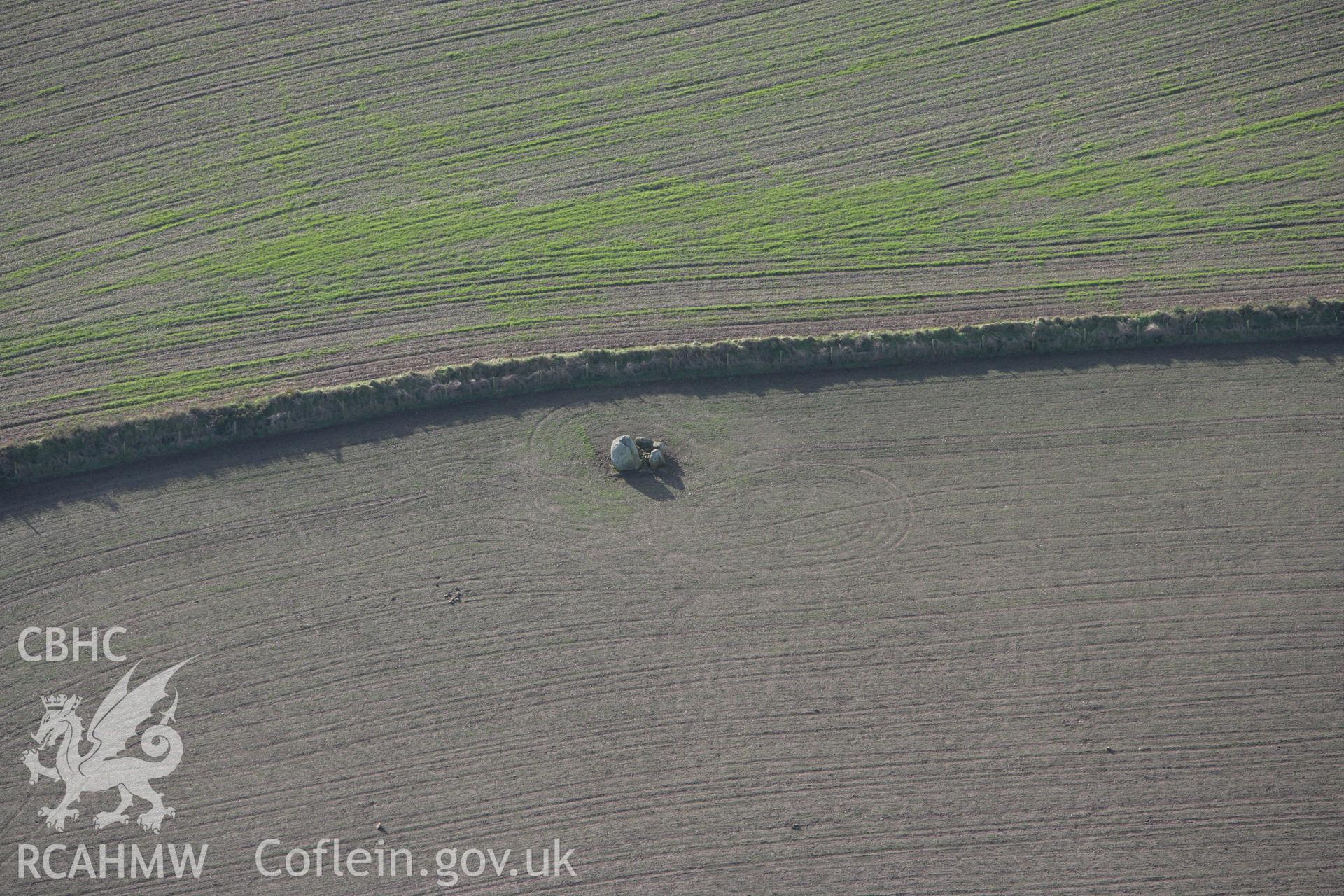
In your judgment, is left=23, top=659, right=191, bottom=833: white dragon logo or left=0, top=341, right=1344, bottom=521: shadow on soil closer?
left=23, top=659, right=191, bottom=833: white dragon logo

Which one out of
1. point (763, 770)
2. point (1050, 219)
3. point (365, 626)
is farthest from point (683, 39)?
point (763, 770)

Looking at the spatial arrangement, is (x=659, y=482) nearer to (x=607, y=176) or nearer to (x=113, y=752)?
(x=113, y=752)

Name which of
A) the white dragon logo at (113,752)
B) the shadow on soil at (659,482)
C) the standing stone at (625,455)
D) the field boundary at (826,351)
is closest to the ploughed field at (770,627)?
the shadow on soil at (659,482)

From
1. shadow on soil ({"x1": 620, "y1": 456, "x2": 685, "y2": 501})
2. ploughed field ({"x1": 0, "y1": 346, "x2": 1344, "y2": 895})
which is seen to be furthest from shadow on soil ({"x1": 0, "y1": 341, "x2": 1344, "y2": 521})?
ploughed field ({"x1": 0, "y1": 346, "x2": 1344, "y2": 895})

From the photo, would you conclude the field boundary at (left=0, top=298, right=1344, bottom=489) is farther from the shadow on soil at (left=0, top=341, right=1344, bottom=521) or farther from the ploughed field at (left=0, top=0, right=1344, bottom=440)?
the ploughed field at (left=0, top=0, right=1344, bottom=440)

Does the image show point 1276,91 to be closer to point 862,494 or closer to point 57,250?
point 862,494
